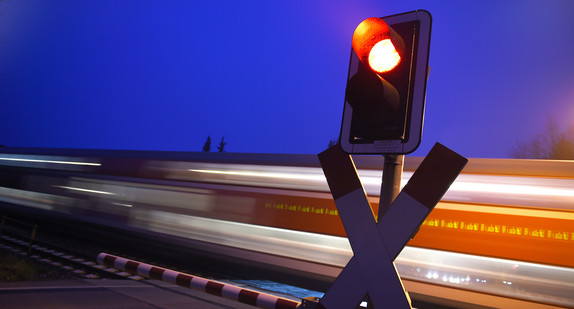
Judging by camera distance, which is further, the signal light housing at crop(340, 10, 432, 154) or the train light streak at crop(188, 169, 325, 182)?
the train light streak at crop(188, 169, 325, 182)

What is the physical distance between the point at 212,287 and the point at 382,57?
3005 millimetres

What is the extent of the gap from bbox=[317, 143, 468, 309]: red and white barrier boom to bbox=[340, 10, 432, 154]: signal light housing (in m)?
0.15

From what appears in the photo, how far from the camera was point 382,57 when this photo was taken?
1.78 meters

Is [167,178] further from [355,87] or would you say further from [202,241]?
[355,87]

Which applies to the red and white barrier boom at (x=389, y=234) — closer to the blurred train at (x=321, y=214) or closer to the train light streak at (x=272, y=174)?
the blurred train at (x=321, y=214)

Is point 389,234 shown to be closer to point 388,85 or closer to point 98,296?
point 388,85

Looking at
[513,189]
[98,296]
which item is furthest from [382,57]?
[98,296]

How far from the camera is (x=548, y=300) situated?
3928 millimetres

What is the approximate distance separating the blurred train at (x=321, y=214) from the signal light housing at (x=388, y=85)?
3167mm

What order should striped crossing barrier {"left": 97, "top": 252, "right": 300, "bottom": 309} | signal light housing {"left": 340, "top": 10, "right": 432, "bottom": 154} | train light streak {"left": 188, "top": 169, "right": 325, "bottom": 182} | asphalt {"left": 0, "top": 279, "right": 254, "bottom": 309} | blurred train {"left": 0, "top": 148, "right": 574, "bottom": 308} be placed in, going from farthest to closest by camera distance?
train light streak {"left": 188, "top": 169, "right": 325, "bottom": 182} < asphalt {"left": 0, "top": 279, "right": 254, "bottom": 309} < blurred train {"left": 0, "top": 148, "right": 574, "bottom": 308} < striped crossing barrier {"left": 97, "top": 252, "right": 300, "bottom": 309} < signal light housing {"left": 340, "top": 10, "right": 432, "bottom": 154}


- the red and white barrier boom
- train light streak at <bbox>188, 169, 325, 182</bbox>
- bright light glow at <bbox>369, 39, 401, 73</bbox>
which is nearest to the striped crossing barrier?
the red and white barrier boom

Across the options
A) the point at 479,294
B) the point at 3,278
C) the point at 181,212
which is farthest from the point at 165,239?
the point at 479,294

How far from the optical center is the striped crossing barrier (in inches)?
133

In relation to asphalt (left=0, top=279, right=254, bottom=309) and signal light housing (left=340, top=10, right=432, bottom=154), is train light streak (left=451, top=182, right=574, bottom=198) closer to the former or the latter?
asphalt (left=0, top=279, right=254, bottom=309)
